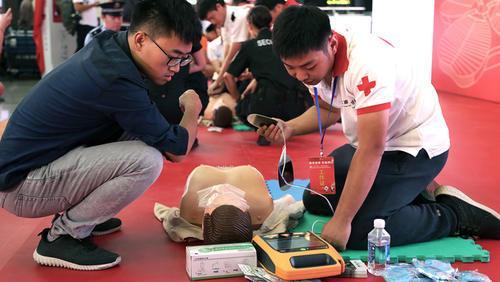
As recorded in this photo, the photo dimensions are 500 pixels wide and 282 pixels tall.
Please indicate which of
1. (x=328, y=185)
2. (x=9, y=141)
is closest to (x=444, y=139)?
(x=328, y=185)

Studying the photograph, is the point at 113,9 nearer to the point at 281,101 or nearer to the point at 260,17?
the point at 260,17

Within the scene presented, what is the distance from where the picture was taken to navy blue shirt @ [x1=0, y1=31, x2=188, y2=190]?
239 centimetres

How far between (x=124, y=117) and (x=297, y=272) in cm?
89

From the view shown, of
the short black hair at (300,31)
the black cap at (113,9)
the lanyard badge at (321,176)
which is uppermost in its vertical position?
the short black hair at (300,31)

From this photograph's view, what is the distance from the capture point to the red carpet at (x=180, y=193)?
248cm

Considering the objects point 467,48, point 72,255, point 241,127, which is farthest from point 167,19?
point 467,48

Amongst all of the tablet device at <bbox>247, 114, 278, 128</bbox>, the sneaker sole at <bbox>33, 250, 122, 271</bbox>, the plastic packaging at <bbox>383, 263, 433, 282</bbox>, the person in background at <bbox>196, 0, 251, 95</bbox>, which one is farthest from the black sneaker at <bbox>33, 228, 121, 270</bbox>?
the person in background at <bbox>196, 0, 251, 95</bbox>

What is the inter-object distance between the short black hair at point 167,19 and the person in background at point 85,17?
4.89 m

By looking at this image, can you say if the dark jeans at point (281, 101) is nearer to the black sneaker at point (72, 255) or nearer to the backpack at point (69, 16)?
the black sneaker at point (72, 255)

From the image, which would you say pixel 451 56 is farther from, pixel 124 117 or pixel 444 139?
pixel 124 117

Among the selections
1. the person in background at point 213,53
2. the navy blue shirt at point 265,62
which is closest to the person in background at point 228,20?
the person in background at point 213,53

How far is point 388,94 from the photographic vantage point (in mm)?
2357

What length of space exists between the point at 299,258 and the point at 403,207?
67 cm

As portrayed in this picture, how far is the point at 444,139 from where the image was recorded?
2773 millimetres
